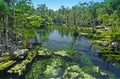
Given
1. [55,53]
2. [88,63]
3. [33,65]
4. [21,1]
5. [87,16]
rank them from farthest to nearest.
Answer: [87,16] → [21,1] → [55,53] → [88,63] → [33,65]

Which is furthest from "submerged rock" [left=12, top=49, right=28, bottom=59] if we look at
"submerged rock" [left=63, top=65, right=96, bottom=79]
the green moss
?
"submerged rock" [left=63, top=65, right=96, bottom=79]

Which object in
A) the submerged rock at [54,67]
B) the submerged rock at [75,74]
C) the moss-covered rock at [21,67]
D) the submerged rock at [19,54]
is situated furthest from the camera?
the submerged rock at [19,54]

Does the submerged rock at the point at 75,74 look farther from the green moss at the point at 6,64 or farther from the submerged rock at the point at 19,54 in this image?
the green moss at the point at 6,64

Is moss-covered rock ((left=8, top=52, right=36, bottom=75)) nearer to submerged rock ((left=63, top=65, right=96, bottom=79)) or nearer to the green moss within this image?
the green moss

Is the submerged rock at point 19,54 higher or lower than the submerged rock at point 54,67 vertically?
higher

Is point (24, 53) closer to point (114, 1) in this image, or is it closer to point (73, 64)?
point (73, 64)

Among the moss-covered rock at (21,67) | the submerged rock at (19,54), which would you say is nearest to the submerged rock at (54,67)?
the moss-covered rock at (21,67)

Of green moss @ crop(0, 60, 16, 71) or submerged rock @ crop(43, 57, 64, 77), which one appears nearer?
green moss @ crop(0, 60, 16, 71)

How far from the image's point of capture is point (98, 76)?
1820 inches

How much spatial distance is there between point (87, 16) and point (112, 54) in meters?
120

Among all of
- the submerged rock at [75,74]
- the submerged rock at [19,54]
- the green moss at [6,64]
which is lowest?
the submerged rock at [75,74]

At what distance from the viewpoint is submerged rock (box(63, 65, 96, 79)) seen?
44547 mm

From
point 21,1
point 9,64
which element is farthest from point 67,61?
point 21,1

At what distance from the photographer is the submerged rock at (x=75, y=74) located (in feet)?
146
